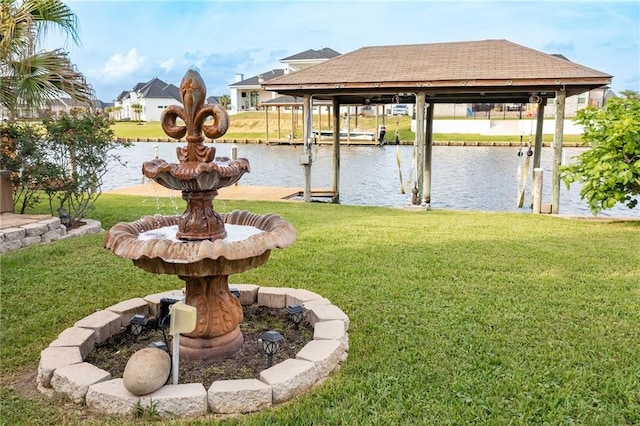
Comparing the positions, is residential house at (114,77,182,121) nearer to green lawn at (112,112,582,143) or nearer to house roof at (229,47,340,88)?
green lawn at (112,112,582,143)

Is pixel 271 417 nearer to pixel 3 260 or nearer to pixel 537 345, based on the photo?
pixel 537 345

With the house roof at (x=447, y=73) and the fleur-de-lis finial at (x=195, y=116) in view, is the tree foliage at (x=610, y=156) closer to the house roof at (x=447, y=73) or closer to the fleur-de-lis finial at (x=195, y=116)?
the house roof at (x=447, y=73)

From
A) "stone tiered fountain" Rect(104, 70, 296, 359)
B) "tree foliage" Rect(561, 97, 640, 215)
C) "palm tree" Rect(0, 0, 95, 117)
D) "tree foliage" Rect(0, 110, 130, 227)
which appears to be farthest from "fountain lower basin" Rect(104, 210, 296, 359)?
"tree foliage" Rect(561, 97, 640, 215)

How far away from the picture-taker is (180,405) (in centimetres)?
267

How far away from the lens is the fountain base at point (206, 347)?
3.36 meters

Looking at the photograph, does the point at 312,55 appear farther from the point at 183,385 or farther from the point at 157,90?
the point at 183,385

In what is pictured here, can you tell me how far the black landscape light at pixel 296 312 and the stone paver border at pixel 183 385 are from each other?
0.91 ft

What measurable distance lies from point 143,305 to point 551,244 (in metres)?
5.38

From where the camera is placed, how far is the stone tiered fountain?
9.46ft

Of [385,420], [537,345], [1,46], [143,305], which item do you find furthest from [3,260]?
[537,345]

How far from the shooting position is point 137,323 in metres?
3.71

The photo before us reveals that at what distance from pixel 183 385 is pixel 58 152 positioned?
5525mm

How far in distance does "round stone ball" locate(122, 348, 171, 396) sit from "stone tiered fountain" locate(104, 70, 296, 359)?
51 centimetres

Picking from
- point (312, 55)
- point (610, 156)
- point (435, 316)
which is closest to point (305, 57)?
point (312, 55)
